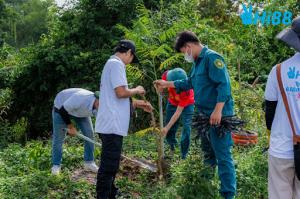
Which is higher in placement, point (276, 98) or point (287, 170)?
point (276, 98)

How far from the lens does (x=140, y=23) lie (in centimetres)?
595

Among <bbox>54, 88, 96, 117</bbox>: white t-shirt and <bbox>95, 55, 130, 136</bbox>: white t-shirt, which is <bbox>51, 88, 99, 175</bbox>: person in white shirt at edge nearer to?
<bbox>54, 88, 96, 117</bbox>: white t-shirt

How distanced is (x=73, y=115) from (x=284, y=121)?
2.84 m

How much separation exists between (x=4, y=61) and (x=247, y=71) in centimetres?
658

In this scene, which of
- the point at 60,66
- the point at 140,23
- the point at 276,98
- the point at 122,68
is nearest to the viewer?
the point at 276,98

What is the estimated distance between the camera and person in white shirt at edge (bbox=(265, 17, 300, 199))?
3.08 m

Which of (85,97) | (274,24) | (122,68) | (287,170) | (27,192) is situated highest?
(274,24)

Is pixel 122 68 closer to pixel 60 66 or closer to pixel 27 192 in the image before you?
pixel 27 192

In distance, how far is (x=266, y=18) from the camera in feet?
38.0

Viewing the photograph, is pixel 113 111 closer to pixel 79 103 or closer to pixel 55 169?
pixel 79 103

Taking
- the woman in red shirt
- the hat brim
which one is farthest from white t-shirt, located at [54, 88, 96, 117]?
the hat brim

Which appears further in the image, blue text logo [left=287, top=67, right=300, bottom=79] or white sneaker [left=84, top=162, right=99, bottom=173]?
white sneaker [left=84, top=162, right=99, bottom=173]

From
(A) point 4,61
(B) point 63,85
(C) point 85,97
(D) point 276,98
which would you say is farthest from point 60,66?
(D) point 276,98

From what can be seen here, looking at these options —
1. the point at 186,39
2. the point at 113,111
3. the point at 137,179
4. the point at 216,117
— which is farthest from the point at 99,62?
the point at 216,117
